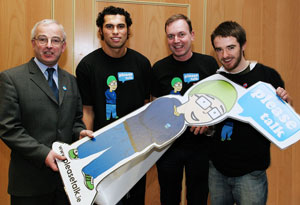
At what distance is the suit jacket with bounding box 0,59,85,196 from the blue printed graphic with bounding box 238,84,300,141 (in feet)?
3.30

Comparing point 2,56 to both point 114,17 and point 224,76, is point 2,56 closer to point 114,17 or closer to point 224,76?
point 114,17

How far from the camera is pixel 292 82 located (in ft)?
8.12

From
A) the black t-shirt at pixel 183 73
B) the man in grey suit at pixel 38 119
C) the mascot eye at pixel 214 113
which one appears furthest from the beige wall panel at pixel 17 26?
the mascot eye at pixel 214 113

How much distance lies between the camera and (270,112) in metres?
1.34

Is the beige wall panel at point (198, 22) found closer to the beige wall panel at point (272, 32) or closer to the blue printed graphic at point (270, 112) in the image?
the beige wall panel at point (272, 32)

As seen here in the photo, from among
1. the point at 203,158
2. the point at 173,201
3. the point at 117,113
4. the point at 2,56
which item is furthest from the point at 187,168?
the point at 2,56

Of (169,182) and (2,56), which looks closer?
(169,182)

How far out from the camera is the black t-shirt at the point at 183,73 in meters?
1.68

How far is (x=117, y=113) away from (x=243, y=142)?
0.80 meters

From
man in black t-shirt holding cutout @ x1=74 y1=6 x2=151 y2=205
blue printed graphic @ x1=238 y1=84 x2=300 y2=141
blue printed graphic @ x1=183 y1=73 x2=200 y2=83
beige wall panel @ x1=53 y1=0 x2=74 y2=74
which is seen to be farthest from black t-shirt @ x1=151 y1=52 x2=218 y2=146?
beige wall panel @ x1=53 y1=0 x2=74 y2=74

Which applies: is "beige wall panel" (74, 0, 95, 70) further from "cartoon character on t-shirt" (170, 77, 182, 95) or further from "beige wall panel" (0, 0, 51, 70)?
"cartoon character on t-shirt" (170, 77, 182, 95)

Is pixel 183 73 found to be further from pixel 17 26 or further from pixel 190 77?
pixel 17 26

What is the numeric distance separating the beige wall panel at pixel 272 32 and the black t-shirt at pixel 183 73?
69cm

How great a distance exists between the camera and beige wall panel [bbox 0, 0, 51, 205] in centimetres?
204
